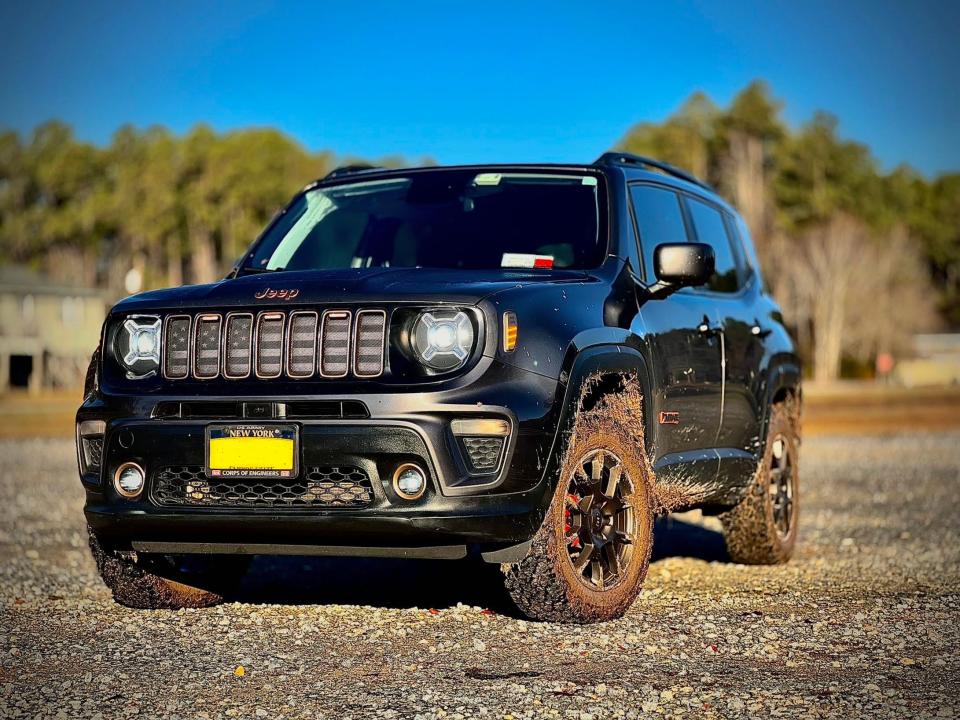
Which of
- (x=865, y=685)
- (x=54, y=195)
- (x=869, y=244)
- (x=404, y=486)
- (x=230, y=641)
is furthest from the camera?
(x=54, y=195)

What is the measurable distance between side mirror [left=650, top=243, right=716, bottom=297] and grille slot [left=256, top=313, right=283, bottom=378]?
1.90 m

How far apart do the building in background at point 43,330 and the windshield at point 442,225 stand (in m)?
54.6

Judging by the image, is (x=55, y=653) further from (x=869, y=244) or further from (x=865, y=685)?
(x=869, y=244)

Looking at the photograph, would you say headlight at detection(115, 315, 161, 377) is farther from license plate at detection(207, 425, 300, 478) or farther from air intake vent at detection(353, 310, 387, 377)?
air intake vent at detection(353, 310, 387, 377)

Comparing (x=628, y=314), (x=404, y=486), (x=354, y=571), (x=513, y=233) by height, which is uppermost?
(x=513, y=233)

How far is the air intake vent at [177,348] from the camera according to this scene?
5.46 m

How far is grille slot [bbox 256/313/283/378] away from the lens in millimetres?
5301

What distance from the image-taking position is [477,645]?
5.27m

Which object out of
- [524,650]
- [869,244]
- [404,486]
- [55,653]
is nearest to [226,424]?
[404,486]

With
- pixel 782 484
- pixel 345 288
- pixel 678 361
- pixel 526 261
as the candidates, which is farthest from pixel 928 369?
pixel 345 288

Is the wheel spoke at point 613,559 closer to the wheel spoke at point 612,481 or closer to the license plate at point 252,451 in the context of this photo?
the wheel spoke at point 612,481

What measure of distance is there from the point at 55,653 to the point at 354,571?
9.55 feet

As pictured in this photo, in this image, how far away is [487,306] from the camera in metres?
5.15

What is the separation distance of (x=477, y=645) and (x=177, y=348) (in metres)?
1.71
